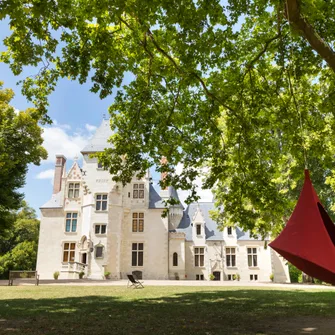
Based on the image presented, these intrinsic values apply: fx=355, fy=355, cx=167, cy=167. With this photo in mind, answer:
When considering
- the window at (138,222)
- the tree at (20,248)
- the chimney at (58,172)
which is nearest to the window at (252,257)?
the window at (138,222)

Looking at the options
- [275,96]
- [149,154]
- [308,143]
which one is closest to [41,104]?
[149,154]

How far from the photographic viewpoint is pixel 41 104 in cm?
1070

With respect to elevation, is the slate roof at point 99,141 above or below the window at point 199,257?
above

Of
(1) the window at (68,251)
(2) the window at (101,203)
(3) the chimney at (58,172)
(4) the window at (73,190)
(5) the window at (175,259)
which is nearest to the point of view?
(1) the window at (68,251)

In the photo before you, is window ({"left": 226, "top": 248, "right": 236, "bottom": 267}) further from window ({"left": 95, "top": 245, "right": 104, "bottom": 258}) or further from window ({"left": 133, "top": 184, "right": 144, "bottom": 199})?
window ({"left": 95, "top": 245, "right": 104, "bottom": 258})

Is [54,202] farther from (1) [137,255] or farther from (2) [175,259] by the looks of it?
(2) [175,259]

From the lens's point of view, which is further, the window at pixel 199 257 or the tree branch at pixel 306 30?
the window at pixel 199 257

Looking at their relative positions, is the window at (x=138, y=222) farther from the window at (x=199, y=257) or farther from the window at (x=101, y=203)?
the window at (x=199, y=257)

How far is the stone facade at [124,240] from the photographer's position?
3438 cm

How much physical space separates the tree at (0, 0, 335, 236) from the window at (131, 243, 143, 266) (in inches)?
998

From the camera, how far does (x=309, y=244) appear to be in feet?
14.6

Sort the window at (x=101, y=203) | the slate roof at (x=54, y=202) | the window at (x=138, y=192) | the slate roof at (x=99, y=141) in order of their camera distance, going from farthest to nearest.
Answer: the window at (x=138, y=192)
the slate roof at (x=99, y=141)
the slate roof at (x=54, y=202)
the window at (x=101, y=203)

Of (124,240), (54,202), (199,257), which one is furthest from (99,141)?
(199,257)

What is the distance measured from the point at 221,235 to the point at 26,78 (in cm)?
3204
